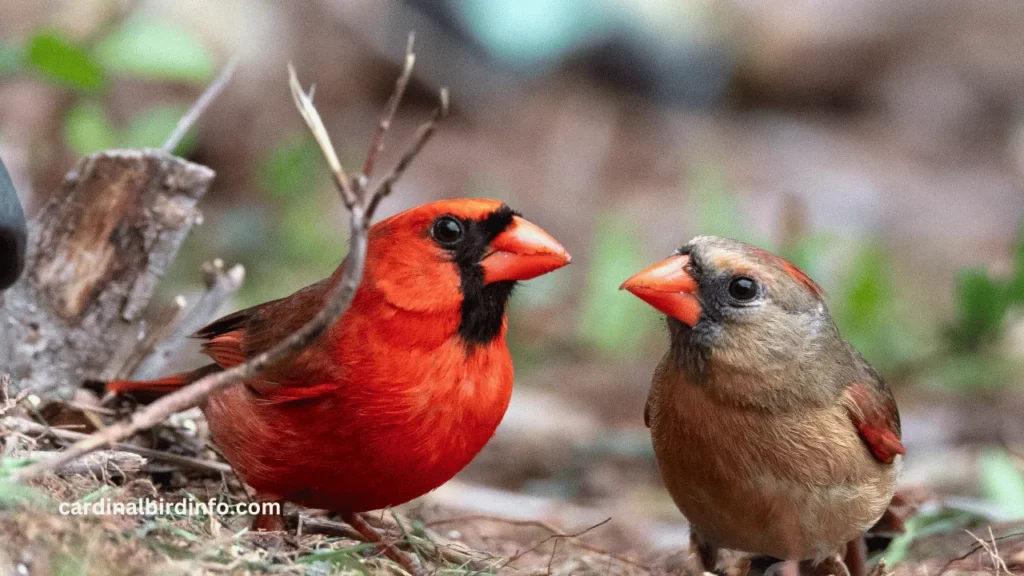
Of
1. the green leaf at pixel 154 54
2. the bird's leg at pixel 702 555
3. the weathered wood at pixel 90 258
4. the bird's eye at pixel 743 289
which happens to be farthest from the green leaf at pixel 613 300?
the bird's eye at pixel 743 289

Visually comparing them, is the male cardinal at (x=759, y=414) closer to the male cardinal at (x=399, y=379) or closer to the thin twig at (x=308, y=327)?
the male cardinal at (x=399, y=379)

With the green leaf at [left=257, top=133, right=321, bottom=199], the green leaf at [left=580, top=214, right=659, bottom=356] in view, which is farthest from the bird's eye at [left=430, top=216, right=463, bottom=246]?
the green leaf at [left=257, top=133, right=321, bottom=199]

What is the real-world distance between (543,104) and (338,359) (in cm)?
733

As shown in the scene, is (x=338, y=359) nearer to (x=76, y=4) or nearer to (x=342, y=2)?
(x=76, y=4)

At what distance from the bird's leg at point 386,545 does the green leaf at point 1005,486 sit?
2.39 m

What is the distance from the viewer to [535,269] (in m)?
3.54

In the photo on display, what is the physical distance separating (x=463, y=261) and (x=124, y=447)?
1.22m

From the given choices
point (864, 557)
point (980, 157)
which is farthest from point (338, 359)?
point (980, 157)

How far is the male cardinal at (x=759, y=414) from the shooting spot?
345 centimetres

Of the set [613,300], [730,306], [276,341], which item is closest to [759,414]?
[730,306]

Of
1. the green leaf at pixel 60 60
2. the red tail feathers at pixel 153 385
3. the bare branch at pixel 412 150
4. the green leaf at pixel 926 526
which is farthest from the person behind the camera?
the green leaf at pixel 60 60

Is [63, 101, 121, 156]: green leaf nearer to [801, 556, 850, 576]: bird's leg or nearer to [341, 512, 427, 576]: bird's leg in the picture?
[341, 512, 427, 576]: bird's leg

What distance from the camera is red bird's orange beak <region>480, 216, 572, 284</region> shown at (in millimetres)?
3535

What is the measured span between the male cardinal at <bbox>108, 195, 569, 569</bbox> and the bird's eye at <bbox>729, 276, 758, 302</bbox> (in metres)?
0.50
